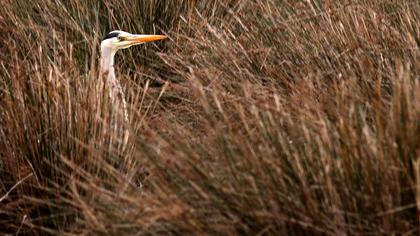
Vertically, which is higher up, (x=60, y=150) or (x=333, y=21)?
(x=333, y=21)

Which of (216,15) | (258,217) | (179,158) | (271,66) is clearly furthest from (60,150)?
(216,15)

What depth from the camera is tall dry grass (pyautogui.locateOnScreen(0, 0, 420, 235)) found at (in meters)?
3.66

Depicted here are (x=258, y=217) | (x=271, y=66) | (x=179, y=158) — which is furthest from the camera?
(x=271, y=66)

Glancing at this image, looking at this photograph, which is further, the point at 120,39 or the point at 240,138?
the point at 120,39

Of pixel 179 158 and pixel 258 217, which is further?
pixel 179 158

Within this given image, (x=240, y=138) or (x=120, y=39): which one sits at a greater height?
(x=240, y=138)

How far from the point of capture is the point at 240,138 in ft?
12.4

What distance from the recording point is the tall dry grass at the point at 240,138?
366 cm

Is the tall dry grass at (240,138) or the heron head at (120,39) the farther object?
the heron head at (120,39)

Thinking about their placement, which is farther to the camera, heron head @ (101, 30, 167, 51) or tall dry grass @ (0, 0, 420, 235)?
heron head @ (101, 30, 167, 51)

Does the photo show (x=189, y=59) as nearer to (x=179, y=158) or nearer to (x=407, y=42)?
(x=407, y=42)

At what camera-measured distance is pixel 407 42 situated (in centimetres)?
540

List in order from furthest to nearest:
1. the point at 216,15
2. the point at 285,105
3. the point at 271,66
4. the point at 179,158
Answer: the point at 216,15
the point at 271,66
the point at 285,105
the point at 179,158

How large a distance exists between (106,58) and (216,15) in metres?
1.22
